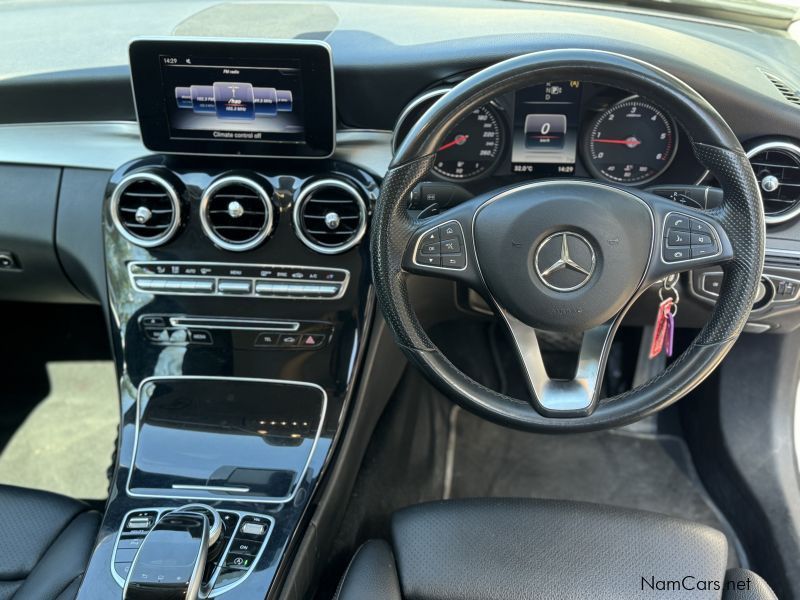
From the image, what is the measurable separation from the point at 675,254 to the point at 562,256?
0.57 feet

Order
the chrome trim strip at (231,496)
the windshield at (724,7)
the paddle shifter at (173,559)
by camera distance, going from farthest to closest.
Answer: the windshield at (724,7), the chrome trim strip at (231,496), the paddle shifter at (173,559)

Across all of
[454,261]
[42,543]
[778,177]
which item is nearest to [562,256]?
[454,261]

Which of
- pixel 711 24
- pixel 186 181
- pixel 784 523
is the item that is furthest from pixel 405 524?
pixel 711 24

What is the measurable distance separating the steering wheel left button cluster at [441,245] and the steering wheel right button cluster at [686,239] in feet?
1.01

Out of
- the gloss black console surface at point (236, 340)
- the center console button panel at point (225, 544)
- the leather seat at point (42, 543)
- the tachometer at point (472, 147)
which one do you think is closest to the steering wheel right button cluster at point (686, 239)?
the tachometer at point (472, 147)

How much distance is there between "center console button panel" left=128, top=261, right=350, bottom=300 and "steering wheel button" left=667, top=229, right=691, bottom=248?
607 mm

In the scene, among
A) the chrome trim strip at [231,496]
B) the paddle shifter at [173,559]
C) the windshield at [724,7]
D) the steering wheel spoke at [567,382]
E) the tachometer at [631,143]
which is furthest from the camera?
the windshield at [724,7]

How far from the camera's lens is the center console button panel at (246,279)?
1.49 metres

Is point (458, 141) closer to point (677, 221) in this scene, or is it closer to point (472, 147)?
point (472, 147)

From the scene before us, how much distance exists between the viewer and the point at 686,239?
1.17 metres

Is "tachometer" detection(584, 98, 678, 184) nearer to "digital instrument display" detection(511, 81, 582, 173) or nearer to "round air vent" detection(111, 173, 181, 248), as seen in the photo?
"digital instrument display" detection(511, 81, 582, 173)

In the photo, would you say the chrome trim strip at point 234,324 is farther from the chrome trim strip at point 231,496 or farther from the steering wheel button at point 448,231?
the steering wheel button at point 448,231

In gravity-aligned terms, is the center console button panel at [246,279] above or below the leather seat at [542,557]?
above

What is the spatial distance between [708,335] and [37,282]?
1.50 metres
